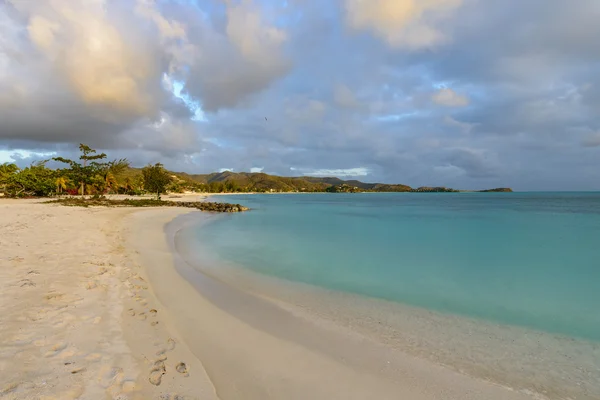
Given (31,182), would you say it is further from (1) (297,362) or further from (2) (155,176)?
(1) (297,362)

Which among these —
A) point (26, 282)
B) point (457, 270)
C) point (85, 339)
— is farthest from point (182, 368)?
point (457, 270)

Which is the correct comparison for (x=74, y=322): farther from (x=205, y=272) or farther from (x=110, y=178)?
(x=110, y=178)

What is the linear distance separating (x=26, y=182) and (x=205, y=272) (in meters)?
64.5

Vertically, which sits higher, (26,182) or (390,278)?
(26,182)

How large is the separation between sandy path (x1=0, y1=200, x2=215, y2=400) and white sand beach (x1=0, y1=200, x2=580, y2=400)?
18mm

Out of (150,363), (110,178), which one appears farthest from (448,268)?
(110,178)

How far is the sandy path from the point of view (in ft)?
12.4

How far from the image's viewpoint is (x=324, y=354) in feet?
18.7

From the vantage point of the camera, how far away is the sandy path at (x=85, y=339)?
3.77m

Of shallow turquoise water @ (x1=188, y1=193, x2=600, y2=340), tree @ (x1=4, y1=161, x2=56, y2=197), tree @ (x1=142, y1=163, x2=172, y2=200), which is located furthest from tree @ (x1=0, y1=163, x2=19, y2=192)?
shallow turquoise water @ (x1=188, y1=193, x2=600, y2=340)

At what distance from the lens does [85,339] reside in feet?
16.3

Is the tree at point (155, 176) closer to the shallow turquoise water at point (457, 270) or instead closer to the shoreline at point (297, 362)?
the shallow turquoise water at point (457, 270)

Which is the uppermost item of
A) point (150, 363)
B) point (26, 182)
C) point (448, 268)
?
point (26, 182)

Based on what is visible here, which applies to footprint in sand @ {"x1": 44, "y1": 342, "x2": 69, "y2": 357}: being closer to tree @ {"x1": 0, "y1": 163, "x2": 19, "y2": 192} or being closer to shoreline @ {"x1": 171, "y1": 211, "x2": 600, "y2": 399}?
shoreline @ {"x1": 171, "y1": 211, "x2": 600, "y2": 399}
